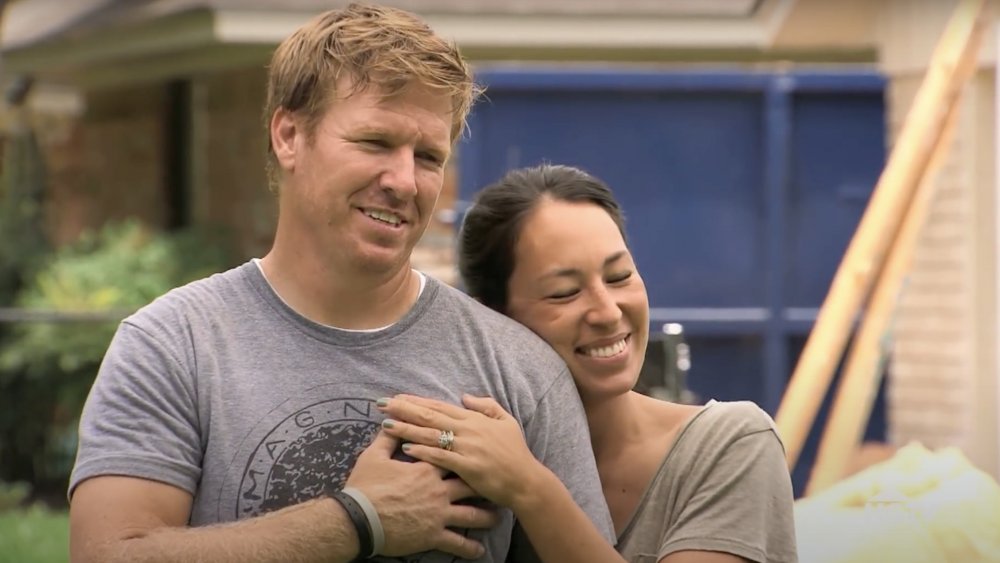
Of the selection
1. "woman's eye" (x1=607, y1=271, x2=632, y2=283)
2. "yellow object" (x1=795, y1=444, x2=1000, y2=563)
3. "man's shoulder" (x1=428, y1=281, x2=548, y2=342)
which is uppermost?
"woman's eye" (x1=607, y1=271, x2=632, y2=283)

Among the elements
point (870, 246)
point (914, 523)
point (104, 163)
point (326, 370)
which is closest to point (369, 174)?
point (326, 370)

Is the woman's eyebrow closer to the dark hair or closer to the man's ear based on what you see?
the dark hair

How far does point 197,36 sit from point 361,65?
6474mm

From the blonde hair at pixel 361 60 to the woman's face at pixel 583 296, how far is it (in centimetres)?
30

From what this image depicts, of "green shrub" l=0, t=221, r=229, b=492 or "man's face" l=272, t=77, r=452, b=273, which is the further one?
"green shrub" l=0, t=221, r=229, b=492

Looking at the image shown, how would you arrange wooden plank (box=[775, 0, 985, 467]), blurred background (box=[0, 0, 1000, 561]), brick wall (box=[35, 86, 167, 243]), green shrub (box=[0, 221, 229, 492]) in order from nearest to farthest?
wooden plank (box=[775, 0, 985, 467]) < blurred background (box=[0, 0, 1000, 561]) < green shrub (box=[0, 221, 229, 492]) < brick wall (box=[35, 86, 167, 243])

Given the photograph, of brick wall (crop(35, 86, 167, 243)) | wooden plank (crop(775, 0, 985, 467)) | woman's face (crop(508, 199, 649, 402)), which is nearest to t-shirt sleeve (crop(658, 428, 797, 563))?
woman's face (crop(508, 199, 649, 402))

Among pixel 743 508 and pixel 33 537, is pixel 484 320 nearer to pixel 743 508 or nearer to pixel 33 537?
pixel 743 508

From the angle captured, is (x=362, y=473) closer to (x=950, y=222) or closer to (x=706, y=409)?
(x=706, y=409)

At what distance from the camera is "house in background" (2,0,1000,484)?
6500 mm

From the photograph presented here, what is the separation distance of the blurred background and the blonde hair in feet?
7.51

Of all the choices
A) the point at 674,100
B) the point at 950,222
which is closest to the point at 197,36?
the point at 674,100

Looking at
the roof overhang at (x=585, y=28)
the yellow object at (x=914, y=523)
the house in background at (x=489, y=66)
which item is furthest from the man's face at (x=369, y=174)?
the roof overhang at (x=585, y=28)

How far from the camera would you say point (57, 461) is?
8.10m
